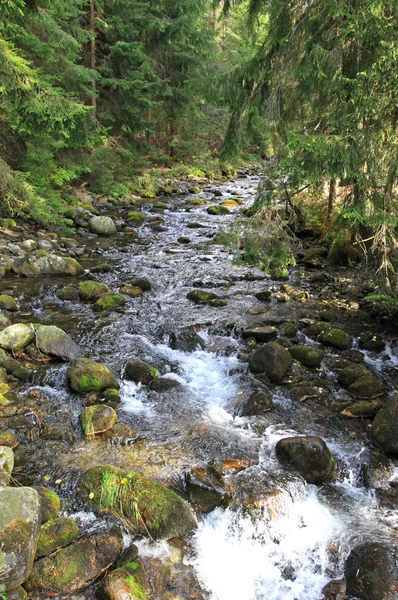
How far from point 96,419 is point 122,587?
250cm

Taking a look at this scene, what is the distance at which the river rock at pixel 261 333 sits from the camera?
28.9 ft

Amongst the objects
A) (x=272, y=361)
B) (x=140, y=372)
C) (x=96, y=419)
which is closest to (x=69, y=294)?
(x=140, y=372)

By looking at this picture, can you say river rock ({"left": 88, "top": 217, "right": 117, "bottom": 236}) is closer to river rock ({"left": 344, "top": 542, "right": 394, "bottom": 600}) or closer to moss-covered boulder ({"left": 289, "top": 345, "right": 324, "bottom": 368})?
moss-covered boulder ({"left": 289, "top": 345, "right": 324, "bottom": 368})

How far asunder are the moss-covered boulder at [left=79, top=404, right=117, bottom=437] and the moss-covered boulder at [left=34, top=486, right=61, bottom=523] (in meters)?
1.18

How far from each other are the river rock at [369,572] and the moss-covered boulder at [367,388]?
9.70 ft

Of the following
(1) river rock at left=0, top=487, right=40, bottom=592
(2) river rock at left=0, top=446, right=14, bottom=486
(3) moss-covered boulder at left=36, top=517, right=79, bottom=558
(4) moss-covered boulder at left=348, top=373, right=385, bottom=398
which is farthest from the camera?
(4) moss-covered boulder at left=348, top=373, right=385, bottom=398

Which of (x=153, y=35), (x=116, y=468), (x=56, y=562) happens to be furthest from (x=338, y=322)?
(x=153, y=35)

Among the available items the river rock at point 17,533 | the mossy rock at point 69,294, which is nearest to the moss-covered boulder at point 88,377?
the river rock at point 17,533

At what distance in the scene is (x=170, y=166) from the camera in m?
28.4

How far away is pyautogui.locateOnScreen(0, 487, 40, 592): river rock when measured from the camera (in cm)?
364

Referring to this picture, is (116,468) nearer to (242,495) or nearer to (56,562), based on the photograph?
(56,562)

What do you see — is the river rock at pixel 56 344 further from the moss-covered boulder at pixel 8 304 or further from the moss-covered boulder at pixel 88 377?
the moss-covered boulder at pixel 8 304

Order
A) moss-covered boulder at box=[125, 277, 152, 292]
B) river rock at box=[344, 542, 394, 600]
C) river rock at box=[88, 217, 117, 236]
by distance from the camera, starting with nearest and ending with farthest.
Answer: river rock at box=[344, 542, 394, 600]
moss-covered boulder at box=[125, 277, 152, 292]
river rock at box=[88, 217, 117, 236]

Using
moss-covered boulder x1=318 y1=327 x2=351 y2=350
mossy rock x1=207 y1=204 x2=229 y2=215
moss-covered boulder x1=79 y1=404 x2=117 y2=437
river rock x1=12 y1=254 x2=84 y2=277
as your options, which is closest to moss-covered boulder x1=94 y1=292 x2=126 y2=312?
river rock x1=12 y1=254 x2=84 y2=277
